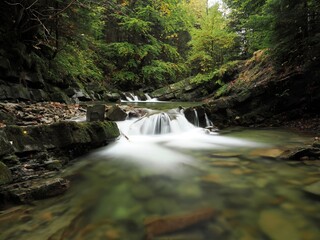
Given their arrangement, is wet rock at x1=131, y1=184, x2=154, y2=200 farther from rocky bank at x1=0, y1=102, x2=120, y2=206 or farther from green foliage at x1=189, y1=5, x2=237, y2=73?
green foliage at x1=189, y1=5, x2=237, y2=73

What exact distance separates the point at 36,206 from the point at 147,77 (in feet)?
56.7

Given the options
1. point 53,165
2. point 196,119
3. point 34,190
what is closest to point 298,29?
point 196,119

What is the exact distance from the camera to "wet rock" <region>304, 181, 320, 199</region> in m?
2.89

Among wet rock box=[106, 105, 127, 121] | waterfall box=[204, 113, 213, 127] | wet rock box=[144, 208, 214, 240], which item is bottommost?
wet rock box=[144, 208, 214, 240]

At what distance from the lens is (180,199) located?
2.95m

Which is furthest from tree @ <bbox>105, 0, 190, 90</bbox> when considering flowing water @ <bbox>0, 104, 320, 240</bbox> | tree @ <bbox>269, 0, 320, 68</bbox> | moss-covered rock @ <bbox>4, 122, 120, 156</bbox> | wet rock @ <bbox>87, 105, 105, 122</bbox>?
flowing water @ <bbox>0, 104, 320, 240</bbox>

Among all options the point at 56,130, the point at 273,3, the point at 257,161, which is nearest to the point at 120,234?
the point at 56,130

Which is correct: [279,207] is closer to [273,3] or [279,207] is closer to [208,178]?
[208,178]

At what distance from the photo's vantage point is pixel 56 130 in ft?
14.1

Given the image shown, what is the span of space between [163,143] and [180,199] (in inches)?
141

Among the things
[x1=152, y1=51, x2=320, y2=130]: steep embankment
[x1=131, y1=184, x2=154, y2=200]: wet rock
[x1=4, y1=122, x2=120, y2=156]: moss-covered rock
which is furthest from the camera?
[x1=152, y1=51, x2=320, y2=130]: steep embankment

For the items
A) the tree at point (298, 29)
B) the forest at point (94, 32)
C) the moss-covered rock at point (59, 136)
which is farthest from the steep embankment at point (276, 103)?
the moss-covered rock at point (59, 136)

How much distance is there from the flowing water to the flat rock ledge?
Result: 19cm

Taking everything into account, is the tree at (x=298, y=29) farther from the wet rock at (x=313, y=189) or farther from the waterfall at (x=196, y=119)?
the wet rock at (x=313, y=189)
